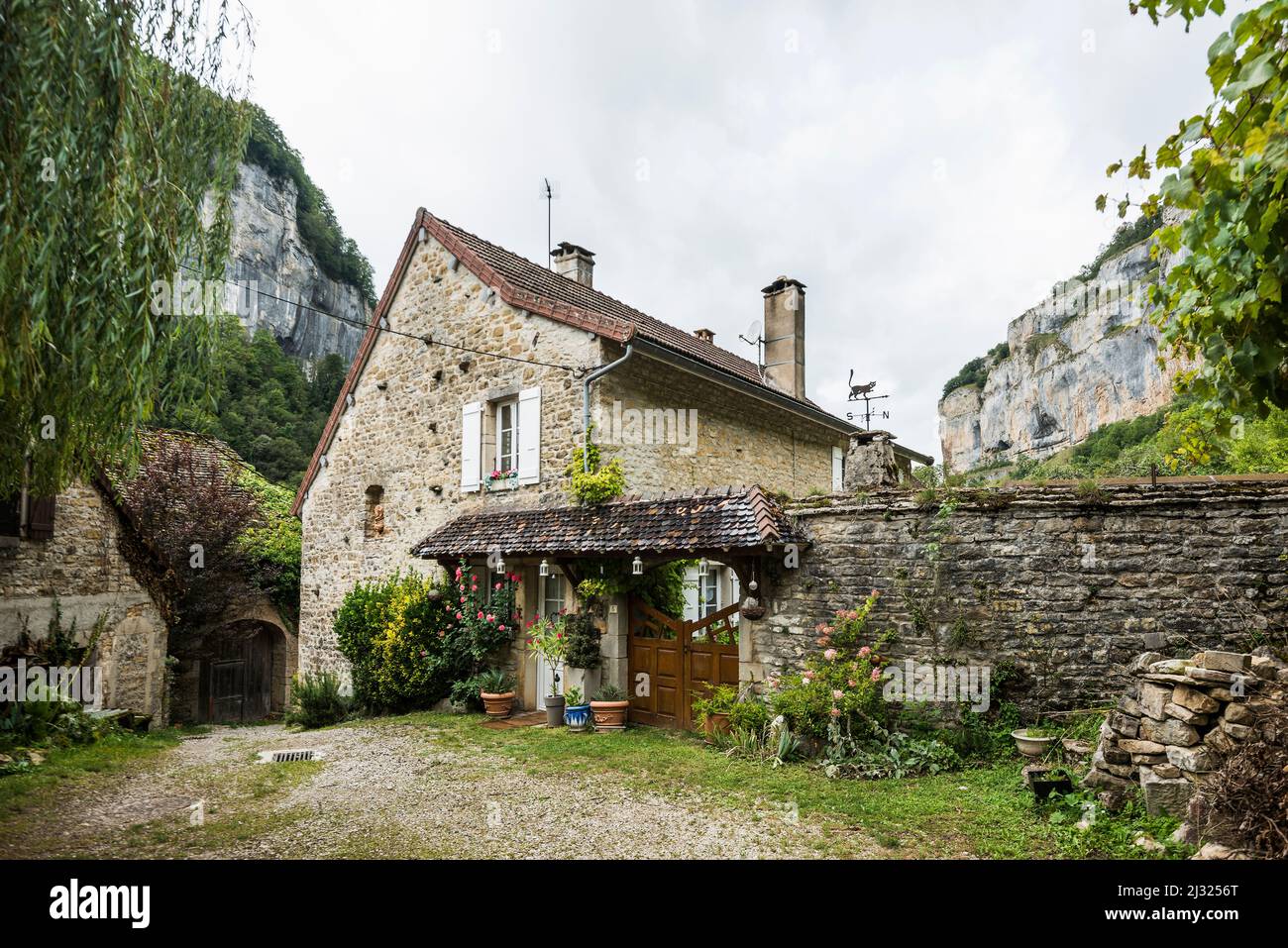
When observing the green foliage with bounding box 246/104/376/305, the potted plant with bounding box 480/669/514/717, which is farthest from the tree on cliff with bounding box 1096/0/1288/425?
the green foliage with bounding box 246/104/376/305

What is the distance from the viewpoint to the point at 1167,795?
471 cm

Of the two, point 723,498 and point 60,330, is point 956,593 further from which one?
point 60,330

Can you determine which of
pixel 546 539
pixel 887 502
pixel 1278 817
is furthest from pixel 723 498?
pixel 1278 817

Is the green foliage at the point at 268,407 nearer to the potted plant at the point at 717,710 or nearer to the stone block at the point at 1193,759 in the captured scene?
the potted plant at the point at 717,710

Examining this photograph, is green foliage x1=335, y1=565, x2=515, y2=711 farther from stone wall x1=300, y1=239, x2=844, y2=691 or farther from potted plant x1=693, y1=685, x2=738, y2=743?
potted plant x1=693, y1=685, x2=738, y2=743

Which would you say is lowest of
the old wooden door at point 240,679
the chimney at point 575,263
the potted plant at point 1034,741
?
the old wooden door at point 240,679

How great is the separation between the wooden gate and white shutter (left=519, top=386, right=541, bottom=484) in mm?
2584

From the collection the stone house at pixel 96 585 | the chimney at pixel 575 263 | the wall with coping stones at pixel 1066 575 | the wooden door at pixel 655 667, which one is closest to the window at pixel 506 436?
the wooden door at pixel 655 667

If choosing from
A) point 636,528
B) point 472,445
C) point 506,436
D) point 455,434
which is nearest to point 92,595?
point 455,434

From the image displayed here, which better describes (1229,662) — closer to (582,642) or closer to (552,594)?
(582,642)

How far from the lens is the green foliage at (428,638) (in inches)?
408

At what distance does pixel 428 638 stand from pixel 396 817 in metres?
5.24

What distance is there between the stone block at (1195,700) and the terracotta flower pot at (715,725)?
4234mm

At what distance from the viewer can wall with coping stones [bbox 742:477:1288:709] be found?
6207 mm
